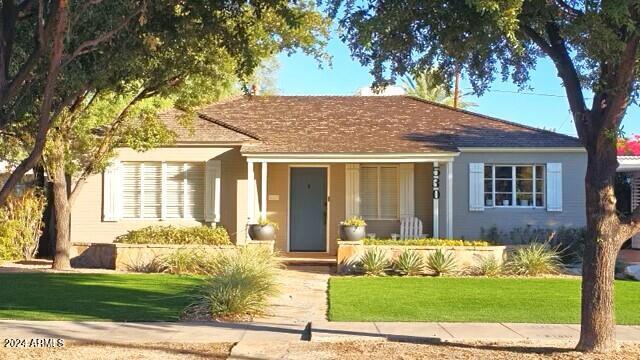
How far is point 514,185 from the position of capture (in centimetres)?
1853

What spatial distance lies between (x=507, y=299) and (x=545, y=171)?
7.28 m

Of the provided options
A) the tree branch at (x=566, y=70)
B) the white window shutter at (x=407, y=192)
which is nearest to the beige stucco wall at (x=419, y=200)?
the white window shutter at (x=407, y=192)

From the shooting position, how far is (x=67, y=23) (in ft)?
23.5

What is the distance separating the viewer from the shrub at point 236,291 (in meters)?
10.3

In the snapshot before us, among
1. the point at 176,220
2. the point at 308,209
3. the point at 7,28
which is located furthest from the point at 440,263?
the point at 7,28

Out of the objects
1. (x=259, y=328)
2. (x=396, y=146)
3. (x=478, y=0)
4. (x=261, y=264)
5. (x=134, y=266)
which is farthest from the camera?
(x=396, y=146)

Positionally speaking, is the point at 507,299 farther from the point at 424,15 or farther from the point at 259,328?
the point at 424,15

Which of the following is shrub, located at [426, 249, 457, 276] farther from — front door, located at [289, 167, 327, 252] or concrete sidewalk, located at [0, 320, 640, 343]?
concrete sidewalk, located at [0, 320, 640, 343]

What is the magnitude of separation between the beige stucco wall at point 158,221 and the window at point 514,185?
6477 mm

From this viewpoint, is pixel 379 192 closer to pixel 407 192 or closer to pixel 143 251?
pixel 407 192

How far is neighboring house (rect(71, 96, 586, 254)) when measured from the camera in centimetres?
1783

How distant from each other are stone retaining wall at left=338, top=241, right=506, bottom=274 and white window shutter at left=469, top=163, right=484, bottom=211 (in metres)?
2.65

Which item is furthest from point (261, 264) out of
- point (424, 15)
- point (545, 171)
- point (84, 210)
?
Answer: point (545, 171)

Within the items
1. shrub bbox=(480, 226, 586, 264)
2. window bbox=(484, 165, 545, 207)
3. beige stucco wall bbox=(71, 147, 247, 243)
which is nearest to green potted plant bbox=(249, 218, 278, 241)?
beige stucco wall bbox=(71, 147, 247, 243)
